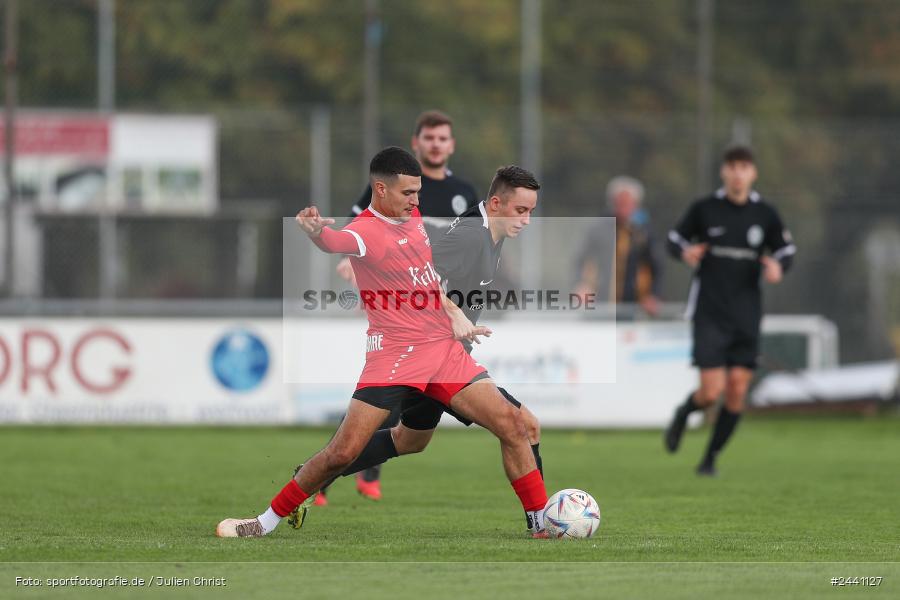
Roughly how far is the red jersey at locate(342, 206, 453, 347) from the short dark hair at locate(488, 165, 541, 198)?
1.72 feet

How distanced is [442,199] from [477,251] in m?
2.25

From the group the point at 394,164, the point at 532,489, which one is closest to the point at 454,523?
the point at 532,489

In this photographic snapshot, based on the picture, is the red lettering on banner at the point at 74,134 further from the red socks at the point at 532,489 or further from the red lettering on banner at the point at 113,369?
the red socks at the point at 532,489

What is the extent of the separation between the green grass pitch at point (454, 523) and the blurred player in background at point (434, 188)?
217 millimetres

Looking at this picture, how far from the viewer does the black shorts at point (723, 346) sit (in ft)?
40.4

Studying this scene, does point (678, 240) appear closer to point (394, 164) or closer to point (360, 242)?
point (394, 164)

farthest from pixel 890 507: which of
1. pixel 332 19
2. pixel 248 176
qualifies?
pixel 332 19

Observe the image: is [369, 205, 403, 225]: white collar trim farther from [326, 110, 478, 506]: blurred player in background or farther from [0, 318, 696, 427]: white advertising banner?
[0, 318, 696, 427]: white advertising banner

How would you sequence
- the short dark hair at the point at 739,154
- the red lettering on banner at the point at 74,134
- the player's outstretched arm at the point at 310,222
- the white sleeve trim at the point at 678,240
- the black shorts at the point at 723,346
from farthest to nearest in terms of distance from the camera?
1. the red lettering on banner at the point at 74,134
2. the white sleeve trim at the point at 678,240
3. the black shorts at the point at 723,346
4. the short dark hair at the point at 739,154
5. the player's outstretched arm at the point at 310,222

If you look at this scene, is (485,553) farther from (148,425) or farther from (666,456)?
(148,425)

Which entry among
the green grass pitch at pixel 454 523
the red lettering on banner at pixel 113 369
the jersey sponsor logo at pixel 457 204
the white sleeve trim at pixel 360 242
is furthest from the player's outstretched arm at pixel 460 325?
the red lettering on banner at pixel 113 369

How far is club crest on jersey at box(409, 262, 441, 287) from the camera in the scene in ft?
25.6

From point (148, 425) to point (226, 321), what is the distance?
1.36 m

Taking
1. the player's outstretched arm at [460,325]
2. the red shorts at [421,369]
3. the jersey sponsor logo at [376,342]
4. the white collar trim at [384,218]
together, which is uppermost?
the white collar trim at [384,218]
